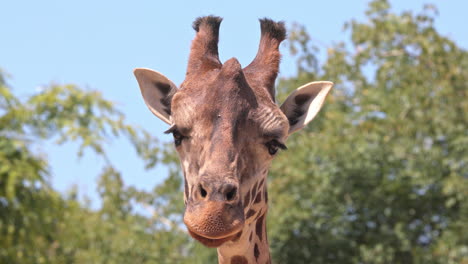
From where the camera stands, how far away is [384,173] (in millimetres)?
15008

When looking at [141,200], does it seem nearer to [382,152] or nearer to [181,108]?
[382,152]

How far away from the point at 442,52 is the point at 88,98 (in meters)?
6.75

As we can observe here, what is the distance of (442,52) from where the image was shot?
1543cm

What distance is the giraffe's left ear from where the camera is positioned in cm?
555

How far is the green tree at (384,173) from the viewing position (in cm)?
1461

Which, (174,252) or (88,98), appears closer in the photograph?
(88,98)

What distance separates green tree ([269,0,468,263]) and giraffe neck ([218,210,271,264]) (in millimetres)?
9548

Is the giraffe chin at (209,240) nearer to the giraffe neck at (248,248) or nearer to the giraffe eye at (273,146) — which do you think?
the giraffe neck at (248,248)

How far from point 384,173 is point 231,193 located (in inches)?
434

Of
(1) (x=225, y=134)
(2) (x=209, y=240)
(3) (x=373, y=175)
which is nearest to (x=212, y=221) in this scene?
(2) (x=209, y=240)

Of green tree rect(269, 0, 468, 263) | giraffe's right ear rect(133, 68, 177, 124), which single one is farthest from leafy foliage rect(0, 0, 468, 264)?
giraffe's right ear rect(133, 68, 177, 124)

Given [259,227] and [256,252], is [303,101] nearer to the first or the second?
[259,227]

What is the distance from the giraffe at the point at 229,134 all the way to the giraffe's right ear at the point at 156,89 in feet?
0.06

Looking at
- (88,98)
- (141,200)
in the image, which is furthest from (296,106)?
(141,200)
